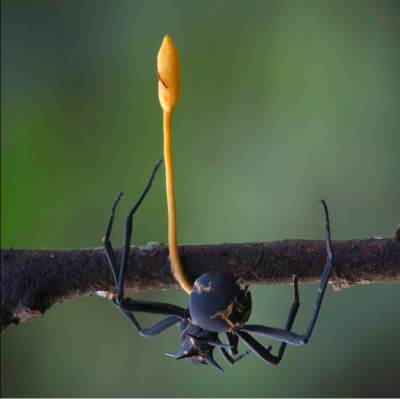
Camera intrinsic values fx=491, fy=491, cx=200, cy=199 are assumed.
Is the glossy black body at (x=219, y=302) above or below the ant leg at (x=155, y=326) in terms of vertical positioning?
above

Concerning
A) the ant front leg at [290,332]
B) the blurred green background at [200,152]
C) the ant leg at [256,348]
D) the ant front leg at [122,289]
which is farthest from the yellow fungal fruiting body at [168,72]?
the blurred green background at [200,152]

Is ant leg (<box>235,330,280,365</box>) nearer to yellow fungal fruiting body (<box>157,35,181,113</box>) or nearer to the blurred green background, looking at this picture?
yellow fungal fruiting body (<box>157,35,181,113</box>)

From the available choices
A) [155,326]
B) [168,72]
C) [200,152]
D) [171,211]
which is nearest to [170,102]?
[168,72]

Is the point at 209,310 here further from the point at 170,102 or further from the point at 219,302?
the point at 170,102

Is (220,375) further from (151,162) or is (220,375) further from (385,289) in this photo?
(151,162)

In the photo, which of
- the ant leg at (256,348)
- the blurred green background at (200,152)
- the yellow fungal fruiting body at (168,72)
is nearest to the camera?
→ the yellow fungal fruiting body at (168,72)

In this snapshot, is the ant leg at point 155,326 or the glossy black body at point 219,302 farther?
the ant leg at point 155,326

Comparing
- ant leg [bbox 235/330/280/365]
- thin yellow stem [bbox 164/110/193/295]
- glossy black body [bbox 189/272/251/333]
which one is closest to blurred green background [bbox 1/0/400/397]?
ant leg [bbox 235/330/280/365]

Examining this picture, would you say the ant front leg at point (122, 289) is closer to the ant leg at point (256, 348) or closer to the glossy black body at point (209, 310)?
the glossy black body at point (209, 310)
